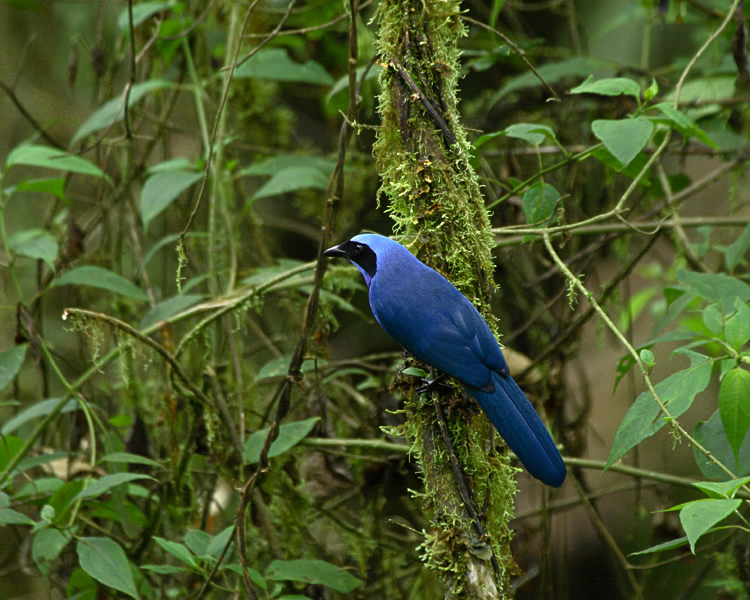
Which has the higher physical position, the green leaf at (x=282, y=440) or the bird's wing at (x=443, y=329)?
the bird's wing at (x=443, y=329)

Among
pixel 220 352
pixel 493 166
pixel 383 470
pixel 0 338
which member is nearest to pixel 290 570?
pixel 383 470

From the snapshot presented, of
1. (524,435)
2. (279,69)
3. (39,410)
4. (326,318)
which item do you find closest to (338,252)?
(326,318)

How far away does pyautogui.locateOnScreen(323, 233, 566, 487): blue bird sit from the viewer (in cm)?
209

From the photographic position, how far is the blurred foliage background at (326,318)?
7.68 feet

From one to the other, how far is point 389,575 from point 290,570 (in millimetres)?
1266

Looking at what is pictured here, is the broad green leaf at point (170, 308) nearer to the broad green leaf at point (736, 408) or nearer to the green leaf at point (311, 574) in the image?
the green leaf at point (311, 574)

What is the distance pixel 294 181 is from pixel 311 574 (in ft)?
5.41

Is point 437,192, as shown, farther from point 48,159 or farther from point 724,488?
point 48,159

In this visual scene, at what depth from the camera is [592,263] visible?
3.80 m

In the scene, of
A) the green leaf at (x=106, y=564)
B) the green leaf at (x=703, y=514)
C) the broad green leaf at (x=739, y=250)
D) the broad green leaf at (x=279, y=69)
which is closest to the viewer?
the green leaf at (x=703, y=514)

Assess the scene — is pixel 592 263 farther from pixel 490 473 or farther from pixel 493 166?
pixel 490 473

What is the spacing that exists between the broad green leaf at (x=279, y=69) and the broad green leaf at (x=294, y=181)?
1.66ft

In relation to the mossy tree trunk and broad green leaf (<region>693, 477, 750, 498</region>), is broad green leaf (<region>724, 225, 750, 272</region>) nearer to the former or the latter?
the mossy tree trunk

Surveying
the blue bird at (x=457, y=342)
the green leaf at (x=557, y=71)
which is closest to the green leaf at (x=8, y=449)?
the blue bird at (x=457, y=342)
